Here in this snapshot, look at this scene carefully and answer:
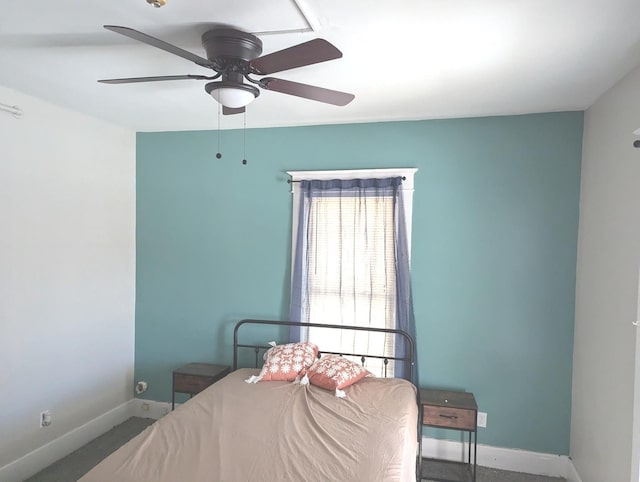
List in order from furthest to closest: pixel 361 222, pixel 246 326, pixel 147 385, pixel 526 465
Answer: pixel 147 385 < pixel 246 326 < pixel 361 222 < pixel 526 465

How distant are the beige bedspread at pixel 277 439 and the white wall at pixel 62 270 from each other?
4.24 ft

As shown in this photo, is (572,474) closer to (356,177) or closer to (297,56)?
(356,177)

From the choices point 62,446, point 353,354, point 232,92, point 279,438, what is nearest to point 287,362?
point 353,354

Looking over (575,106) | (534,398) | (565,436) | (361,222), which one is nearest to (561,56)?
(575,106)

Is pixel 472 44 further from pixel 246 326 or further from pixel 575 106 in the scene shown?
pixel 246 326

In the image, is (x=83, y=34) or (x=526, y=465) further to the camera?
(x=526, y=465)

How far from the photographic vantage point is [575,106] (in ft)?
9.10

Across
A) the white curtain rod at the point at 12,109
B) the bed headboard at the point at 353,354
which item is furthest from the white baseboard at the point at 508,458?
the white curtain rod at the point at 12,109

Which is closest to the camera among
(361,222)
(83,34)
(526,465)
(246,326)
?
(83,34)

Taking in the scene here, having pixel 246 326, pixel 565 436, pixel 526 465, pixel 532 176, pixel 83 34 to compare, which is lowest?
pixel 526 465

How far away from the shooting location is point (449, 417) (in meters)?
2.72

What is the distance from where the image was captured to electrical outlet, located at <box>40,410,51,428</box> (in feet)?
9.60

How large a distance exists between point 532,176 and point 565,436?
1.96 metres

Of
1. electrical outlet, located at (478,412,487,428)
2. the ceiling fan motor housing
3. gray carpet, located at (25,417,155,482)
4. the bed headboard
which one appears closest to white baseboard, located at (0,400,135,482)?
gray carpet, located at (25,417,155,482)
